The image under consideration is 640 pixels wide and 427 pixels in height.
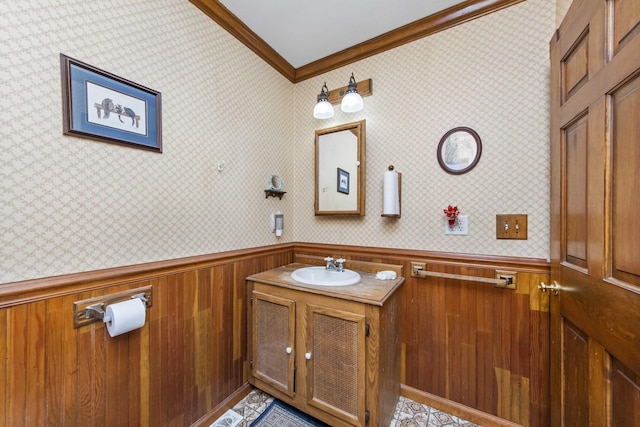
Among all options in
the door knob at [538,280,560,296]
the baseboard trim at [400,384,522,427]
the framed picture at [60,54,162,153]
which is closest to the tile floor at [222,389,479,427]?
the baseboard trim at [400,384,522,427]

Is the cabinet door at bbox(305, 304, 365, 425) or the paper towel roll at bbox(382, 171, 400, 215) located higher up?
the paper towel roll at bbox(382, 171, 400, 215)

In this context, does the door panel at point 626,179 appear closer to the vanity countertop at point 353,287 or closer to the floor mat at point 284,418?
the vanity countertop at point 353,287

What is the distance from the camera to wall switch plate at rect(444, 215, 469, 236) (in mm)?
1576

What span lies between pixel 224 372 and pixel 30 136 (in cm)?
154

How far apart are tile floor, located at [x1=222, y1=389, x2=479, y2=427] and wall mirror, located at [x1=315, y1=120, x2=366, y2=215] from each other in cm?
133

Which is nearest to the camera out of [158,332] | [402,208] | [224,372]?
[158,332]

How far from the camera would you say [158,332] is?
127 cm

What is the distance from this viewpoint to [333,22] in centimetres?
170

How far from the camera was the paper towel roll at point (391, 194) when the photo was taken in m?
1.72

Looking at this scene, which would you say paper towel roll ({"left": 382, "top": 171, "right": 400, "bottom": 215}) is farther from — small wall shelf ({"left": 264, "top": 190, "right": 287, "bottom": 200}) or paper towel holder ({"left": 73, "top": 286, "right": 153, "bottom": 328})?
paper towel holder ({"left": 73, "top": 286, "right": 153, "bottom": 328})

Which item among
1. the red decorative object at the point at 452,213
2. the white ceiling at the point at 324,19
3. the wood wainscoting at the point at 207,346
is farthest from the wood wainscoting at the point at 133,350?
the white ceiling at the point at 324,19

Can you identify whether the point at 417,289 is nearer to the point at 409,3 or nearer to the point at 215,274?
the point at 215,274

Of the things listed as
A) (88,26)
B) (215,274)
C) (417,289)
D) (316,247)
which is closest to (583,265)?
(417,289)

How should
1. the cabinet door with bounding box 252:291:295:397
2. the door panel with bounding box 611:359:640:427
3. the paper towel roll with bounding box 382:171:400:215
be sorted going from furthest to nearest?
1. the paper towel roll with bounding box 382:171:400:215
2. the cabinet door with bounding box 252:291:295:397
3. the door panel with bounding box 611:359:640:427
